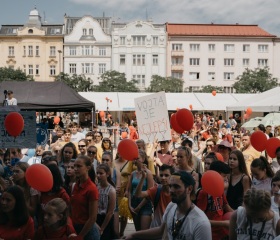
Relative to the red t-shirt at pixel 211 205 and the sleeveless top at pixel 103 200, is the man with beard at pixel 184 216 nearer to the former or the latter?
the red t-shirt at pixel 211 205

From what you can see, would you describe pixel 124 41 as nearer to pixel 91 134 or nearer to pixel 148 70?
pixel 148 70

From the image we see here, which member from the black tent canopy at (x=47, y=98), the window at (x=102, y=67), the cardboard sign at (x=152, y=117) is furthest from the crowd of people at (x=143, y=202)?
the window at (x=102, y=67)

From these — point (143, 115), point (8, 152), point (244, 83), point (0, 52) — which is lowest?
point (8, 152)

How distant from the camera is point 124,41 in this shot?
71.9 metres

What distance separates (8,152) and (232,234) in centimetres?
514

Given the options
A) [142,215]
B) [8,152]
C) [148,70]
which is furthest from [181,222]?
[148,70]

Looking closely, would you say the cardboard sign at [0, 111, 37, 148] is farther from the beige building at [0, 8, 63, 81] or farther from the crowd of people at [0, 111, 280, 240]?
the beige building at [0, 8, 63, 81]

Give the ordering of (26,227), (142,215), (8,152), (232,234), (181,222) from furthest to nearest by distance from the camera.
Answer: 1. (8,152)
2. (142,215)
3. (26,227)
4. (232,234)
5. (181,222)

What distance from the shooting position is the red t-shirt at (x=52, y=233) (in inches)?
156

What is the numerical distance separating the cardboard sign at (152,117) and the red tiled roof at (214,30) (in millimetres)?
64118

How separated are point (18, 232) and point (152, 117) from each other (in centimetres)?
546

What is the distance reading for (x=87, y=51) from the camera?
238 feet

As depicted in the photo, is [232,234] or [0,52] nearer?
[232,234]

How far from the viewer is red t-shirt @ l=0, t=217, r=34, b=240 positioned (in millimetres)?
4031
